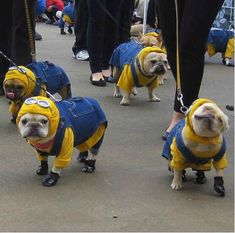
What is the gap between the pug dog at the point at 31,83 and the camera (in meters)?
4.72

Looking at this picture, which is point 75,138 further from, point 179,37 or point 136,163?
point 179,37

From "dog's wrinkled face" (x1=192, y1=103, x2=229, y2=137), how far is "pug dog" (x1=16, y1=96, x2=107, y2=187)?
32.2 inches

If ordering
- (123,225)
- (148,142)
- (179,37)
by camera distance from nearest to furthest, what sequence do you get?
(123,225) < (179,37) < (148,142)

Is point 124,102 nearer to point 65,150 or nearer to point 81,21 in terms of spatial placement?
point 65,150

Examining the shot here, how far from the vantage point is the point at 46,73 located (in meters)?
5.16

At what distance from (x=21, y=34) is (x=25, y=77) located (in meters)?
1.10

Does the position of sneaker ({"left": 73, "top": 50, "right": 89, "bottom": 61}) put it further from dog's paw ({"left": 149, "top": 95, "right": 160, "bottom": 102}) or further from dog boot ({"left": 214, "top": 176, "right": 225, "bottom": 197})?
dog boot ({"left": 214, "top": 176, "right": 225, "bottom": 197})

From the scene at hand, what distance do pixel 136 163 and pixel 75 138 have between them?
0.60 m

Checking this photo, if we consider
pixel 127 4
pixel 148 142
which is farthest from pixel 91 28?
pixel 148 142

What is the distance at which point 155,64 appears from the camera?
5.91 metres

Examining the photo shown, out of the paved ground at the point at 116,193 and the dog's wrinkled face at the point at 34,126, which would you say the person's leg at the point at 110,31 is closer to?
the paved ground at the point at 116,193

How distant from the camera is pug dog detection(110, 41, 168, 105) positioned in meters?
5.94

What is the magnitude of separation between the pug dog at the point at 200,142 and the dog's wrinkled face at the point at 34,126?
781 mm

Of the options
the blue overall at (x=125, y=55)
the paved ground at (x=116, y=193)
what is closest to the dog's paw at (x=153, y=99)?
the blue overall at (x=125, y=55)
